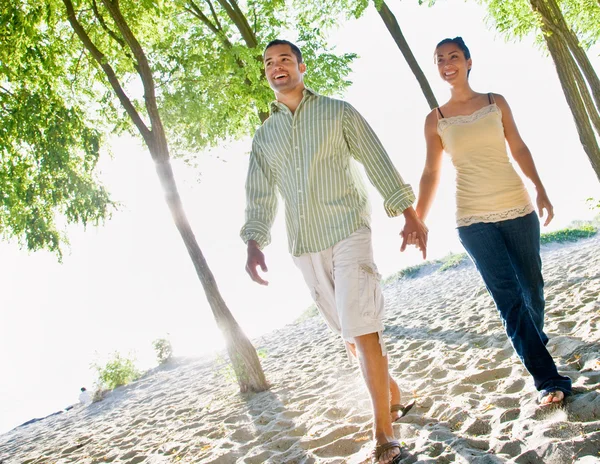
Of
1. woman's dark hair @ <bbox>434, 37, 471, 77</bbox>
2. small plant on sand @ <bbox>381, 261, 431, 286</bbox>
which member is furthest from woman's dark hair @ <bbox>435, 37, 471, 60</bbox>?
small plant on sand @ <bbox>381, 261, 431, 286</bbox>

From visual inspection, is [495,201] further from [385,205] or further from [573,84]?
Result: [573,84]

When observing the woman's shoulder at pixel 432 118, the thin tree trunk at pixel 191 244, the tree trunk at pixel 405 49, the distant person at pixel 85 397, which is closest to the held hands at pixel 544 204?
the woman's shoulder at pixel 432 118

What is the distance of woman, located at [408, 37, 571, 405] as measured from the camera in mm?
2984

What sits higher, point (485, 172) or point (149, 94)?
point (149, 94)

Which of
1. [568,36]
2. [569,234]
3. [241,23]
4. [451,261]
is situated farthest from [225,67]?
[569,234]

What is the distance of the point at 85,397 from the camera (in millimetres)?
12211

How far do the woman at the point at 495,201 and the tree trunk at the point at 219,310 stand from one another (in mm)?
4082

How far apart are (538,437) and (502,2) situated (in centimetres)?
797

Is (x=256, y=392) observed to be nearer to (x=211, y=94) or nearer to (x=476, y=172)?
(x=476, y=172)

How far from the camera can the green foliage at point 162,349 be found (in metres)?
16.0

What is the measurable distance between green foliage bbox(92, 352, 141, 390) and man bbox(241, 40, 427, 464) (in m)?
11.6

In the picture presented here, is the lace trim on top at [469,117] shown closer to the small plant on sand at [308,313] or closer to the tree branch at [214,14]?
the tree branch at [214,14]

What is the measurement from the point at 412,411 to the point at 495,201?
1627 mm

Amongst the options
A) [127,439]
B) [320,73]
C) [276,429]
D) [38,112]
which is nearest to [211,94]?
[320,73]
